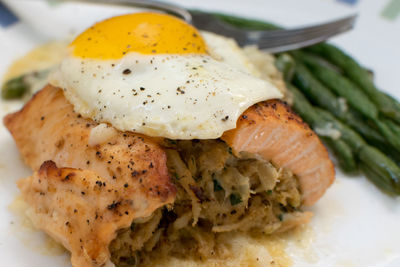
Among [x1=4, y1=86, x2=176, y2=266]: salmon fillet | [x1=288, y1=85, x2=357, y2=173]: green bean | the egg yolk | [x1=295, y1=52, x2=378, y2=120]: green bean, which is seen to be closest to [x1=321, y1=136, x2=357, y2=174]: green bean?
[x1=288, y1=85, x2=357, y2=173]: green bean

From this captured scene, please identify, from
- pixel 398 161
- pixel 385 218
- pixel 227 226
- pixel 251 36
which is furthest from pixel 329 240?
pixel 251 36

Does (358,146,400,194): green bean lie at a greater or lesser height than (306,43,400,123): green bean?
lesser

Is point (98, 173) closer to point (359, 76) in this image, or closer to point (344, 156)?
point (344, 156)

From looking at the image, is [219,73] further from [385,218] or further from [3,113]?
[3,113]

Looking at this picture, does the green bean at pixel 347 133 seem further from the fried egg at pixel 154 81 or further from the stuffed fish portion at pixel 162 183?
the fried egg at pixel 154 81

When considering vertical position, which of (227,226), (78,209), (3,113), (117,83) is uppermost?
(117,83)

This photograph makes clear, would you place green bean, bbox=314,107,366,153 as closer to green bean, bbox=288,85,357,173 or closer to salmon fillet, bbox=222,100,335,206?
green bean, bbox=288,85,357,173
